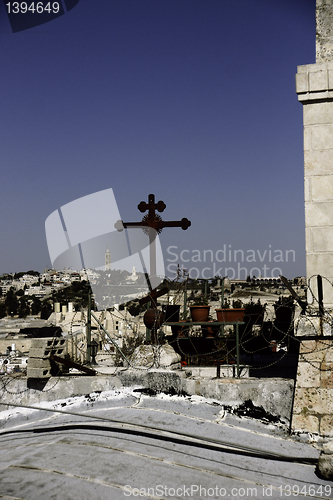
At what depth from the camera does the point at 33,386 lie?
7055 millimetres

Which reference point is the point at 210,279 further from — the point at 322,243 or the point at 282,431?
the point at 282,431

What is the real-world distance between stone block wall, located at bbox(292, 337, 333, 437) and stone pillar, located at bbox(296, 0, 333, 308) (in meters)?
0.65

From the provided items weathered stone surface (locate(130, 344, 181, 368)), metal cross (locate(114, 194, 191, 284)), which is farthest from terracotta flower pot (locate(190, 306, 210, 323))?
metal cross (locate(114, 194, 191, 284))

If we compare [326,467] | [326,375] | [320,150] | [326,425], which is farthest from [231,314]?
[326,467]

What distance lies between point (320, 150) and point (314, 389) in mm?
3240

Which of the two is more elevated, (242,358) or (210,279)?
(210,279)

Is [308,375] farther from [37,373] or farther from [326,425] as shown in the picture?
[37,373]

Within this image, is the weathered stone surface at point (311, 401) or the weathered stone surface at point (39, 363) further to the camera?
the weathered stone surface at point (39, 363)

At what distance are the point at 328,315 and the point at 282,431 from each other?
1.63 meters

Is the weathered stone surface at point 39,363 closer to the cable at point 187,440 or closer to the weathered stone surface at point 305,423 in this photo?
the cable at point 187,440

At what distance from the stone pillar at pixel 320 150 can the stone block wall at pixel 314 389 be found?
0.65 metres

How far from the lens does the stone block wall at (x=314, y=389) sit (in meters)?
5.38

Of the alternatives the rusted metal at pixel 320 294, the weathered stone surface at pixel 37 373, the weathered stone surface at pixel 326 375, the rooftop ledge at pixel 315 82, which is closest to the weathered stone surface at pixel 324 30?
the rooftop ledge at pixel 315 82

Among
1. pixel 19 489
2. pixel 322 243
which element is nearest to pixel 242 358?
pixel 322 243
